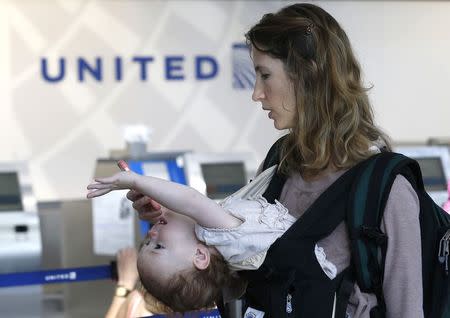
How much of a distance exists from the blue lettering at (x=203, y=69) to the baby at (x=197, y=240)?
449 cm

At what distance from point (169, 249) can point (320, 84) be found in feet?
1.47

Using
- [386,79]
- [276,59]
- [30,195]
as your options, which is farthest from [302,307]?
[386,79]

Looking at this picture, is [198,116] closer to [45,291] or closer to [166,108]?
[166,108]

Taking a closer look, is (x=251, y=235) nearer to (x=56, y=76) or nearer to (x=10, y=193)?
(x=10, y=193)

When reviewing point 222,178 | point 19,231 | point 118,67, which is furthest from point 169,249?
point 118,67

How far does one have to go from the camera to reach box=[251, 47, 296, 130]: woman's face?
56.7 inches

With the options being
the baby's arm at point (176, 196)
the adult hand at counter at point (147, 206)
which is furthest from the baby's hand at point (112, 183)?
the adult hand at counter at point (147, 206)

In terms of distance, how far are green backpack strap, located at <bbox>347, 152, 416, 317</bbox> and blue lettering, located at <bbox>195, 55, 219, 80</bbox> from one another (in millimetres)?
4621

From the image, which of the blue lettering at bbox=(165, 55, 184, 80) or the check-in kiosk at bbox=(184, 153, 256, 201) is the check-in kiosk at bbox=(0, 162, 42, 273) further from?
the blue lettering at bbox=(165, 55, 184, 80)

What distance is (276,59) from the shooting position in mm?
1440

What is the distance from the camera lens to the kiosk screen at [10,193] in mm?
3760

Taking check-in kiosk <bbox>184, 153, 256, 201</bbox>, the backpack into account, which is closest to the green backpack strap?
the backpack

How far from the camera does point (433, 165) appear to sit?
14.4 feet

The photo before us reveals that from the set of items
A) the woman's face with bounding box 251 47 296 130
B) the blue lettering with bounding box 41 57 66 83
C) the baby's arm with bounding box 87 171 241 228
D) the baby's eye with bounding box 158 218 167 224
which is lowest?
the blue lettering with bounding box 41 57 66 83
